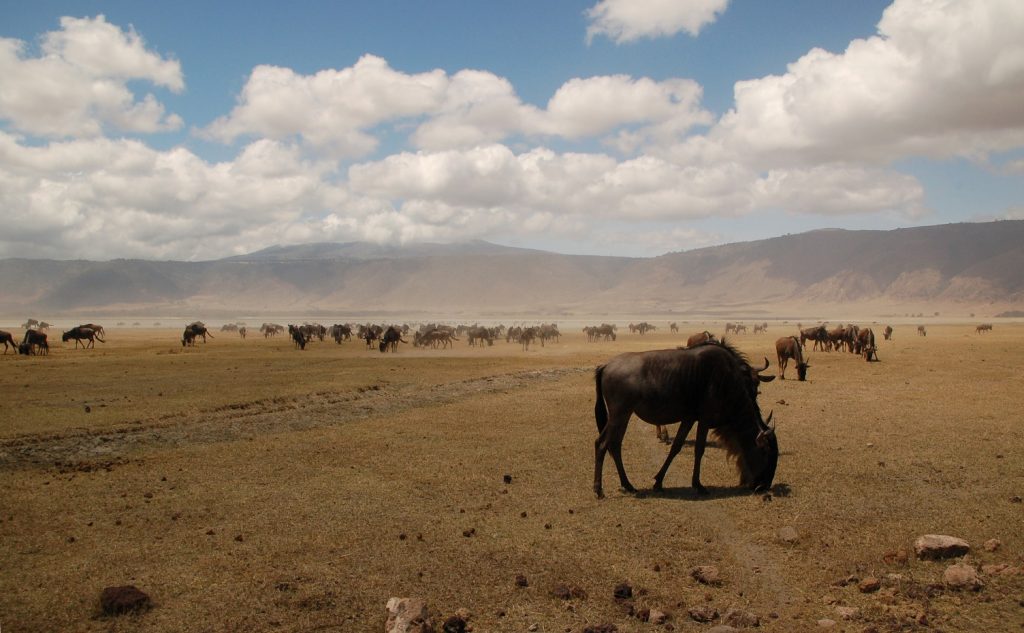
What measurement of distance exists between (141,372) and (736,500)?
2718 cm

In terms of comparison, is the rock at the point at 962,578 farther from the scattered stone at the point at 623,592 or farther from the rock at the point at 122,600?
the rock at the point at 122,600

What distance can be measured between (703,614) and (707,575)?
0.87m

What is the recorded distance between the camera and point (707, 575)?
299 inches

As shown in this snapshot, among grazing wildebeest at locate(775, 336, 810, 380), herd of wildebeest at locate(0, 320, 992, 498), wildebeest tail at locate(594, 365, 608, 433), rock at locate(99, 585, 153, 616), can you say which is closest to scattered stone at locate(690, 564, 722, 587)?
herd of wildebeest at locate(0, 320, 992, 498)

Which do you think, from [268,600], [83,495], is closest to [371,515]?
[268,600]

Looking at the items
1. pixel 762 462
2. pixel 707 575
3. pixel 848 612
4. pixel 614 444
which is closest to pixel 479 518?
pixel 614 444

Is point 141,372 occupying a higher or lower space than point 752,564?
higher

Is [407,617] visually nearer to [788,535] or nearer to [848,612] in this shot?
[848,612]

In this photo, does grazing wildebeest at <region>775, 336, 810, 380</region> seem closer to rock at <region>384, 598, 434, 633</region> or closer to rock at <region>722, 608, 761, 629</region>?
rock at <region>722, 608, 761, 629</region>

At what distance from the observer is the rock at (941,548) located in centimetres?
794

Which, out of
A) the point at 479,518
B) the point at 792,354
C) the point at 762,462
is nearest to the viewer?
the point at 479,518

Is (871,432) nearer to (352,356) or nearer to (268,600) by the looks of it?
(268,600)

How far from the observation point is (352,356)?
136ft

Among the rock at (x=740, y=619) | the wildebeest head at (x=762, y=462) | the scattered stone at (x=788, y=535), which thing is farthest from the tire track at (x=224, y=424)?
the scattered stone at (x=788, y=535)
